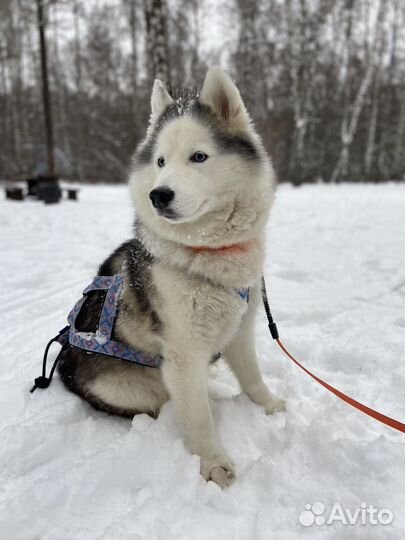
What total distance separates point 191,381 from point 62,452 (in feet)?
2.30

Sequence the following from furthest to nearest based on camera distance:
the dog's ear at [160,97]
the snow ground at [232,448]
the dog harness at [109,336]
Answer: the dog's ear at [160,97]
the dog harness at [109,336]
the snow ground at [232,448]

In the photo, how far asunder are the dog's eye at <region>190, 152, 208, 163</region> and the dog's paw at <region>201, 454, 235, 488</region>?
1376 millimetres

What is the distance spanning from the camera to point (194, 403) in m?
1.82

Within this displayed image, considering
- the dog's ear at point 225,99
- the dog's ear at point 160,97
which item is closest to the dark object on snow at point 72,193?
the dog's ear at point 160,97

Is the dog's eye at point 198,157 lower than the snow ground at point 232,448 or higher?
higher

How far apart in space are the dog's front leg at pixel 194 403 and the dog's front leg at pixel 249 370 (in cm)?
41

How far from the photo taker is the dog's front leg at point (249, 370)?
2.21m

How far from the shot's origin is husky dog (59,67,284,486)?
181 centimetres

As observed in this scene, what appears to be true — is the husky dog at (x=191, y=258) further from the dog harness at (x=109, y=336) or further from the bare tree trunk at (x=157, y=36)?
the bare tree trunk at (x=157, y=36)

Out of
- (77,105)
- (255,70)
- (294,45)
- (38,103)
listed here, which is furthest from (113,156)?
(294,45)

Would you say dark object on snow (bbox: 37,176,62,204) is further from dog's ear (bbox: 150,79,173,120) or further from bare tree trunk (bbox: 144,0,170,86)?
dog's ear (bbox: 150,79,173,120)

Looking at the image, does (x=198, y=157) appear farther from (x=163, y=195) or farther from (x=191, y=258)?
(x=191, y=258)

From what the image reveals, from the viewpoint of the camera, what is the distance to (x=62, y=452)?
6.09 feet

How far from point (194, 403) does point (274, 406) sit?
608mm
